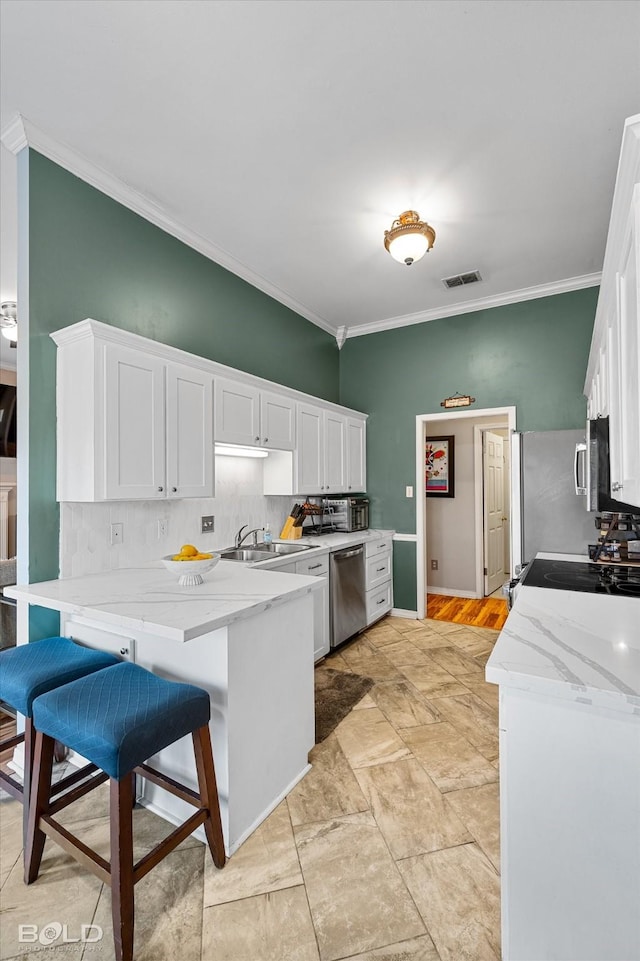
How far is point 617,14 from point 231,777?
313 cm

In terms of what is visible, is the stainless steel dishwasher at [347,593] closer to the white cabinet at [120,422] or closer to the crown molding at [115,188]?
the white cabinet at [120,422]

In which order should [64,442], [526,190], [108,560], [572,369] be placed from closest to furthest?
[64,442], [108,560], [526,190], [572,369]

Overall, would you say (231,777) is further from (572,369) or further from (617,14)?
(572,369)

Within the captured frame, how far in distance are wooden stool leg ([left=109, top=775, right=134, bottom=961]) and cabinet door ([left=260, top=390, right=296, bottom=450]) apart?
2.37m

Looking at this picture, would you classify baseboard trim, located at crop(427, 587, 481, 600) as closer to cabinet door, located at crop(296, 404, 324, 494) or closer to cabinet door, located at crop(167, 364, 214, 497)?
cabinet door, located at crop(296, 404, 324, 494)

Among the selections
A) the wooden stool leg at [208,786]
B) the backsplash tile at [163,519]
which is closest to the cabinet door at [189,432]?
the backsplash tile at [163,519]

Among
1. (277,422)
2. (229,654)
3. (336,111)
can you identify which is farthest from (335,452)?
(229,654)

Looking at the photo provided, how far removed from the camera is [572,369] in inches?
153

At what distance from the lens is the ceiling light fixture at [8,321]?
383 centimetres

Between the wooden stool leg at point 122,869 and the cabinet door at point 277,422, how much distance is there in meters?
2.37

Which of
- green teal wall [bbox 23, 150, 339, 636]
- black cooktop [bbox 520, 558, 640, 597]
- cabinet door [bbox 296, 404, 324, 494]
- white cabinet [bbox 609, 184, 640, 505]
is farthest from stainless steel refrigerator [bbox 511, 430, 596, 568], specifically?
green teal wall [bbox 23, 150, 339, 636]

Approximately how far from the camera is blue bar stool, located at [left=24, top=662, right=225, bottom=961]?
4.24ft

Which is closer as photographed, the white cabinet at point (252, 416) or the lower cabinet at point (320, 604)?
the white cabinet at point (252, 416)

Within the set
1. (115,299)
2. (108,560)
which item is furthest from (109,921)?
(115,299)
